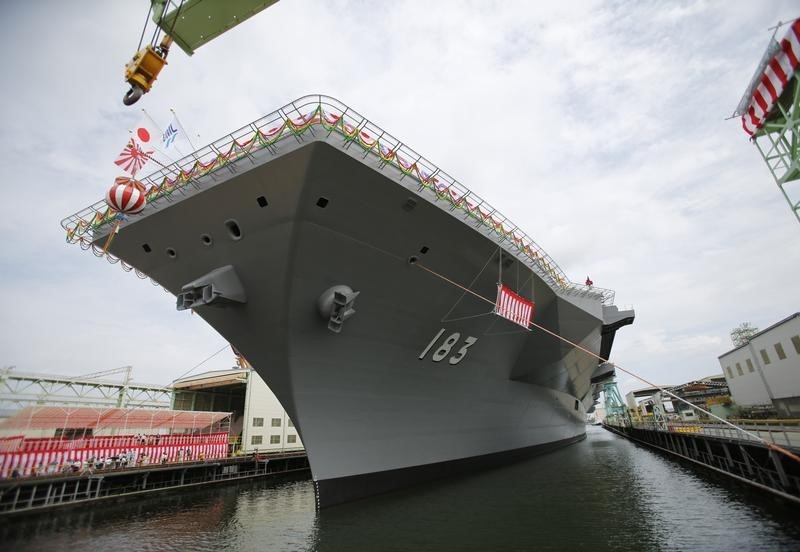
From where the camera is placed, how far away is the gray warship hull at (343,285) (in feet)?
24.4

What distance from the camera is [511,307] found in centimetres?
970

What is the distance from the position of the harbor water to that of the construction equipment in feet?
29.8

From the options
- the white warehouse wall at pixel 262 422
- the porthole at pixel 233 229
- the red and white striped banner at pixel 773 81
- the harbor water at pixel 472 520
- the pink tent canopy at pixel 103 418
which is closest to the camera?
the harbor water at pixel 472 520

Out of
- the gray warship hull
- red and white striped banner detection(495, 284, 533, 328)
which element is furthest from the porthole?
red and white striped banner detection(495, 284, 533, 328)

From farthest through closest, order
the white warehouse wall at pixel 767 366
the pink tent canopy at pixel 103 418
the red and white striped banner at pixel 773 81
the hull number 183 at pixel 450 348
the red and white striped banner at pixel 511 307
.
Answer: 1. the white warehouse wall at pixel 767 366
2. the pink tent canopy at pixel 103 418
3. the hull number 183 at pixel 450 348
4. the red and white striped banner at pixel 511 307
5. the red and white striped banner at pixel 773 81

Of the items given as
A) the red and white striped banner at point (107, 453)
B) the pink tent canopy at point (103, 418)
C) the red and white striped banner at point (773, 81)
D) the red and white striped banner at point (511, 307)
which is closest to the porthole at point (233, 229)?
the red and white striped banner at point (511, 307)

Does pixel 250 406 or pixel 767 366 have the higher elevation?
pixel 250 406

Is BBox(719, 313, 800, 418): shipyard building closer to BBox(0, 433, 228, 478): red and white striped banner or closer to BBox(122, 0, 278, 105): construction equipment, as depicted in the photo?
BBox(122, 0, 278, 105): construction equipment

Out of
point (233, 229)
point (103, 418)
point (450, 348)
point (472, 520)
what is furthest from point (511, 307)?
point (103, 418)

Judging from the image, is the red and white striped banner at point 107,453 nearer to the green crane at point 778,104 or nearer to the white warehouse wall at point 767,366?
the green crane at point 778,104

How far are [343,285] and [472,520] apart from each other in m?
5.51

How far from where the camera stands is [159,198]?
8.24 metres

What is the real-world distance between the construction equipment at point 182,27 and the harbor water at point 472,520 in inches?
357

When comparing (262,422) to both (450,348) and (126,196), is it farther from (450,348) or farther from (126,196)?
(126,196)
